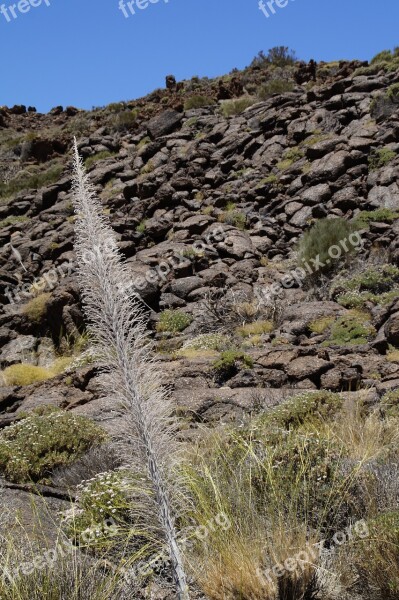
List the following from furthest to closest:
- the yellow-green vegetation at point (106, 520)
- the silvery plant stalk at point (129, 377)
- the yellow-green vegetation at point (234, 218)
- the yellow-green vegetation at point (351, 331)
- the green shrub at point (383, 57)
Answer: the green shrub at point (383, 57) < the yellow-green vegetation at point (234, 218) < the yellow-green vegetation at point (351, 331) < the yellow-green vegetation at point (106, 520) < the silvery plant stalk at point (129, 377)

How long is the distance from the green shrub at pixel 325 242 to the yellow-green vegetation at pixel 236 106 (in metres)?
14.1

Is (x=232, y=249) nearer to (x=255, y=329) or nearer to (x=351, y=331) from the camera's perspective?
(x=255, y=329)

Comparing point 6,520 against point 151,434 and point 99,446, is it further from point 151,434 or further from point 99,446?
point 99,446

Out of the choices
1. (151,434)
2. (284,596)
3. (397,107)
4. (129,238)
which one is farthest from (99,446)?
(397,107)

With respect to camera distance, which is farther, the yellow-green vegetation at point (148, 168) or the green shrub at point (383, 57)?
the green shrub at point (383, 57)

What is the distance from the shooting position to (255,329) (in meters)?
12.0

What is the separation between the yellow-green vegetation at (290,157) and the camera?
20500 mm

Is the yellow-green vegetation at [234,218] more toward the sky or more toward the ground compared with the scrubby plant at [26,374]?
more toward the sky

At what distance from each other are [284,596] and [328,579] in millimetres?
308

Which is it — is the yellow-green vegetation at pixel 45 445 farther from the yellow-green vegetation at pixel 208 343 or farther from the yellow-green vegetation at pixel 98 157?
the yellow-green vegetation at pixel 98 157

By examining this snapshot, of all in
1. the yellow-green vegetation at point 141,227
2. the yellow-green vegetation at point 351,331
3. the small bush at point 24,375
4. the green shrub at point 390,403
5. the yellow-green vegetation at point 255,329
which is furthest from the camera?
the yellow-green vegetation at point 141,227

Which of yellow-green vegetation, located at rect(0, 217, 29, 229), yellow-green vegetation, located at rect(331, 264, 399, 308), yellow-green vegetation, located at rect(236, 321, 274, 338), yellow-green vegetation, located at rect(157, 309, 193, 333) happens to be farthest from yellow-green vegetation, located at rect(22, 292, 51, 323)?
yellow-green vegetation, located at rect(0, 217, 29, 229)

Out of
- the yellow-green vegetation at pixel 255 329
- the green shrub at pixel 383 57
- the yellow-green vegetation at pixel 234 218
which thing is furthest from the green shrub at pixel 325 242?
the green shrub at pixel 383 57

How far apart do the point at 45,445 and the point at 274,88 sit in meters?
26.4
